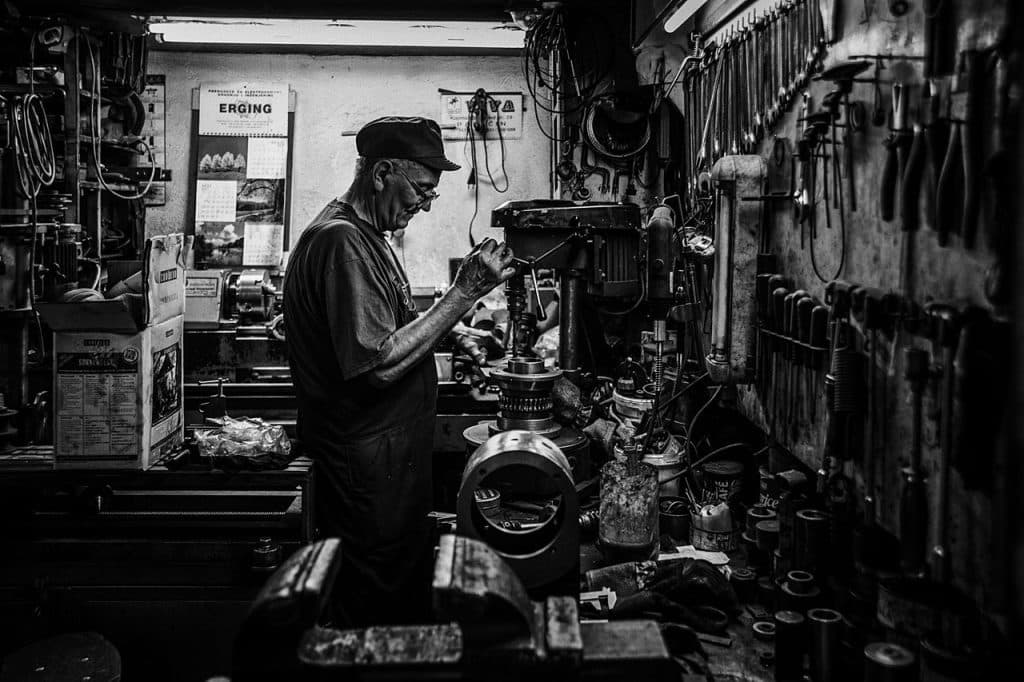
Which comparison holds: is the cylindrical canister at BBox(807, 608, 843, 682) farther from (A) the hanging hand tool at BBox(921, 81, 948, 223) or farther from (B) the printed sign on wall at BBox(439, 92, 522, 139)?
(B) the printed sign on wall at BBox(439, 92, 522, 139)

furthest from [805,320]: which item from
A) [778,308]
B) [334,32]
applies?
[334,32]

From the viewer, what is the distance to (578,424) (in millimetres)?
3314

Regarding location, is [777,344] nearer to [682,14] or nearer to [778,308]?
[778,308]

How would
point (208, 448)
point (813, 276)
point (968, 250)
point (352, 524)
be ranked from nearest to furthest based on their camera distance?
point (968, 250) < point (352, 524) < point (813, 276) < point (208, 448)

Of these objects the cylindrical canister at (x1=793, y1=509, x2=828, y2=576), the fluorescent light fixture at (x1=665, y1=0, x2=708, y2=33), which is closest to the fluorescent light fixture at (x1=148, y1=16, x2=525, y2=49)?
the fluorescent light fixture at (x1=665, y1=0, x2=708, y2=33)

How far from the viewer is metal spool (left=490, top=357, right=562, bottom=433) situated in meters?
2.96

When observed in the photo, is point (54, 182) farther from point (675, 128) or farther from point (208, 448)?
point (675, 128)

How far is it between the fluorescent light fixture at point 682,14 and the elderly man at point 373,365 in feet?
5.41

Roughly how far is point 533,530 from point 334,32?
4203mm

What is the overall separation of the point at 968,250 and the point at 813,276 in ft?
2.87

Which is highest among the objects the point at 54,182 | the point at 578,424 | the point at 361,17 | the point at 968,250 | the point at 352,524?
the point at 361,17

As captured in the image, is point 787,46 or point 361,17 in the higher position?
point 361,17

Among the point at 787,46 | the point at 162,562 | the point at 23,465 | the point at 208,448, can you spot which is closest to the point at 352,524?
the point at 208,448

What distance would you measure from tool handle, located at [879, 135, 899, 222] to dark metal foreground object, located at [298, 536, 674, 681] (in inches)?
42.8
